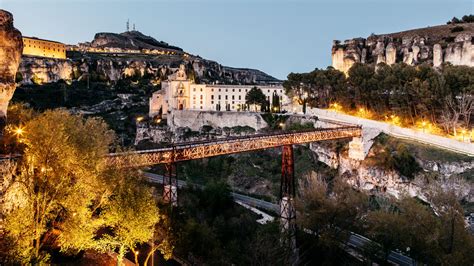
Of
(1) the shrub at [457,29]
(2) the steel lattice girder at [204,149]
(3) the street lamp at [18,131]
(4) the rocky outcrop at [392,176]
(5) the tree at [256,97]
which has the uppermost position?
(1) the shrub at [457,29]

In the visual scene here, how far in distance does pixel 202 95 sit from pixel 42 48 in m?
76.0

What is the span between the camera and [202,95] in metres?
80.7

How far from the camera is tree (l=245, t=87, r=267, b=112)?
76500 millimetres

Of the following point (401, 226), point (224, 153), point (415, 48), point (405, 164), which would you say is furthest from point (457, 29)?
point (224, 153)

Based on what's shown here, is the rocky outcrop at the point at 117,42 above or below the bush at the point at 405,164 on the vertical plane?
above

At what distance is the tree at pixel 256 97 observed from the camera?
76.5m

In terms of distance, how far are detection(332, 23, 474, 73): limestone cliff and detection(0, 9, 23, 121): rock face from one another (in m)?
72.7

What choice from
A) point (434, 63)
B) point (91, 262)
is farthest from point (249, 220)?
point (434, 63)

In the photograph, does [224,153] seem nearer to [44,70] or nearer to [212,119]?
[212,119]

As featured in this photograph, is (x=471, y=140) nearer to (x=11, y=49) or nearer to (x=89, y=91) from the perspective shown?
(x=11, y=49)

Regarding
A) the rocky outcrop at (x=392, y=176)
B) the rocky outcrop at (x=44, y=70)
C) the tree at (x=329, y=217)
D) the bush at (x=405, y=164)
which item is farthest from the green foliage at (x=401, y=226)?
the rocky outcrop at (x=44, y=70)

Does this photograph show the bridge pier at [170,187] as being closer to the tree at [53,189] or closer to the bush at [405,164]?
the tree at [53,189]

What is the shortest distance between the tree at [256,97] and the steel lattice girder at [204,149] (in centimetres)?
3730

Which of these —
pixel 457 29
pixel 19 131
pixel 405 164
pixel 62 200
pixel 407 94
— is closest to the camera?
pixel 62 200
